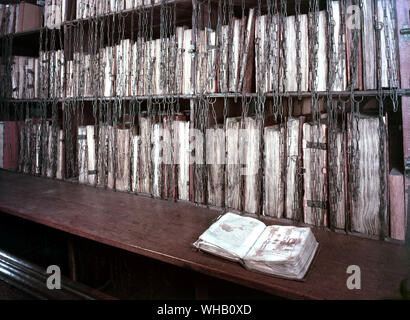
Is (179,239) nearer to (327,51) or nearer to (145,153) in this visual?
(145,153)

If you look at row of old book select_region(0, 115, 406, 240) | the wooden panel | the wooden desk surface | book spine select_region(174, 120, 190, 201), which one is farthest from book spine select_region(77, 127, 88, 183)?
the wooden panel

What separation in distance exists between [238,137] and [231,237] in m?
0.49

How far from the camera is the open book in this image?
929 mm

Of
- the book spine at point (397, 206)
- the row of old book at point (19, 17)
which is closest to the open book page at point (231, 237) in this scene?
the book spine at point (397, 206)

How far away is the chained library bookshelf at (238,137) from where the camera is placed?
108 cm

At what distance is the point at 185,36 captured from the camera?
5.13ft

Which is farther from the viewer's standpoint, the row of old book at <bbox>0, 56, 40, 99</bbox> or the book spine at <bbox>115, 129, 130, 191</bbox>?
the row of old book at <bbox>0, 56, 40, 99</bbox>

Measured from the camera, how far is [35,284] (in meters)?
0.93

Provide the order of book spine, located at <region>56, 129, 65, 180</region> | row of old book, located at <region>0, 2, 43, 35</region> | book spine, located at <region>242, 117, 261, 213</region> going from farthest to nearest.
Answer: row of old book, located at <region>0, 2, 43, 35</region> → book spine, located at <region>56, 129, 65, 180</region> → book spine, located at <region>242, 117, 261, 213</region>

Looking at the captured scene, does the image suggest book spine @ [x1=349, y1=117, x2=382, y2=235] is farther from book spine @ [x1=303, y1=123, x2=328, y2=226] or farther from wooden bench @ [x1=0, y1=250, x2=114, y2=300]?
wooden bench @ [x1=0, y1=250, x2=114, y2=300]

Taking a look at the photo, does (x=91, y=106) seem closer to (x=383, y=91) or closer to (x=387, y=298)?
(x=383, y=91)

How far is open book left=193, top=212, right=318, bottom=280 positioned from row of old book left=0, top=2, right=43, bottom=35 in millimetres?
2178

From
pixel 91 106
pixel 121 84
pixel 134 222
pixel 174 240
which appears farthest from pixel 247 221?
pixel 91 106
